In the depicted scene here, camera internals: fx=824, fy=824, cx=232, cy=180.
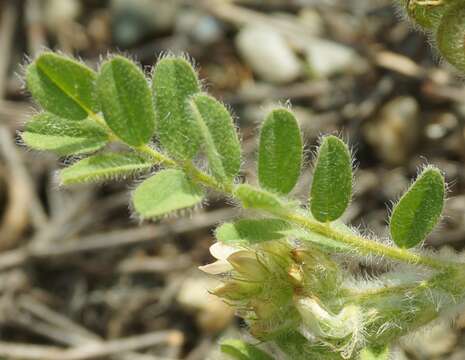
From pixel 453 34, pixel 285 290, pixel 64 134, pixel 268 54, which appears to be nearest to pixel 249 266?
pixel 285 290

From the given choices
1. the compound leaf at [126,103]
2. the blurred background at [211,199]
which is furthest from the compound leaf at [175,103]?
the blurred background at [211,199]

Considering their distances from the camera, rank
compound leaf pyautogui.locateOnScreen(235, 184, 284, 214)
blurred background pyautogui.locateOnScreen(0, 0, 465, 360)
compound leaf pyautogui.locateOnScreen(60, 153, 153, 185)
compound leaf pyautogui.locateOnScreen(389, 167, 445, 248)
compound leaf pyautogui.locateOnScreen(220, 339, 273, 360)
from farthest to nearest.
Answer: blurred background pyautogui.locateOnScreen(0, 0, 465, 360) < compound leaf pyautogui.locateOnScreen(220, 339, 273, 360) < compound leaf pyautogui.locateOnScreen(389, 167, 445, 248) < compound leaf pyautogui.locateOnScreen(60, 153, 153, 185) < compound leaf pyautogui.locateOnScreen(235, 184, 284, 214)

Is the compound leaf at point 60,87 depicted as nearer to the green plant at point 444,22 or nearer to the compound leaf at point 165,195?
the compound leaf at point 165,195

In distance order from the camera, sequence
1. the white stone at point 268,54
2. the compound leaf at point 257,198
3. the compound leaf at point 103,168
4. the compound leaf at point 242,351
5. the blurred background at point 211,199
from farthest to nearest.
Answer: the white stone at point 268,54
the blurred background at point 211,199
the compound leaf at point 242,351
the compound leaf at point 103,168
the compound leaf at point 257,198

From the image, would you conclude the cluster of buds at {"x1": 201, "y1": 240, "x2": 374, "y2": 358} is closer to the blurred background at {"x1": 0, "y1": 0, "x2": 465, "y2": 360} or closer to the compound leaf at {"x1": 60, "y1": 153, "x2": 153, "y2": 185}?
the compound leaf at {"x1": 60, "y1": 153, "x2": 153, "y2": 185}

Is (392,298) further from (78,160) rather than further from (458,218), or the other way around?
(458,218)

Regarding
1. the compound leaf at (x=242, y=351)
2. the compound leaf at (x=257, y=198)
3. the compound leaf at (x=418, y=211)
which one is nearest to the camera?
the compound leaf at (x=257, y=198)

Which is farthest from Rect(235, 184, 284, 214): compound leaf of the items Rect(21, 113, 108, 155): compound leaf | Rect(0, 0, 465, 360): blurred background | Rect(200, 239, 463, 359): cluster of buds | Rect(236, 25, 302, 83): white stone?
Rect(236, 25, 302, 83): white stone
